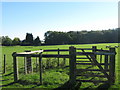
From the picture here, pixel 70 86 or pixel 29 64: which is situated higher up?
pixel 29 64

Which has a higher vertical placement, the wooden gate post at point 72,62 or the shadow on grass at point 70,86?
the wooden gate post at point 72,62

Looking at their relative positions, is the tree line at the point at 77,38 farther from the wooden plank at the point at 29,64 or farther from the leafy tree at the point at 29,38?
the wooden plank at the point at 29,64

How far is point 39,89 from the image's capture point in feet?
22.0

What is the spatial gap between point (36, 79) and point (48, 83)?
0.90 m

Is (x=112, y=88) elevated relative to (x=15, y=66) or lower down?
lower down

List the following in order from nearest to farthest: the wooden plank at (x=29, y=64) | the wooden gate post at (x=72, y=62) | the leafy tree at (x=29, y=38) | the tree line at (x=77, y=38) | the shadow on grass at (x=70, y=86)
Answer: the shadow on grass at (x=70, y=86)
the wooden gate post at (x=72, y=62)
the wooden plank at (x=29, y=64)
the tree line at (x=77, y=38)
the leafy tree at (x=29, y=38)

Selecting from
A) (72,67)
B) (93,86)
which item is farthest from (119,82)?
(72,67)

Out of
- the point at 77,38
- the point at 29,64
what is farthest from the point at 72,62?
the point at 77,38

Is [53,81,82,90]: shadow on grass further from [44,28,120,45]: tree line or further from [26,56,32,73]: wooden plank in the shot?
[44,28,120,45]: tree line

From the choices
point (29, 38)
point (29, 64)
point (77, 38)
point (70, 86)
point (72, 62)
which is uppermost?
point (29, 38)

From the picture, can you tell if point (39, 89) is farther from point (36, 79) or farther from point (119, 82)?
point (119, 82)

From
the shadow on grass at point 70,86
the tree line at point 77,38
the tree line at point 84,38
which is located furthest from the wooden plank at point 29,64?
the tree line at point 84,38

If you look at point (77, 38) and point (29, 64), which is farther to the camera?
point (77, 38)

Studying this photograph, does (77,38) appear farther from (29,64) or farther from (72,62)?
(72,62)
